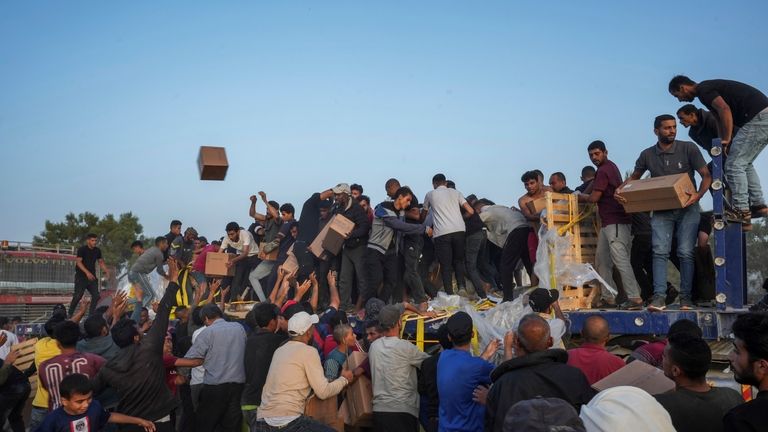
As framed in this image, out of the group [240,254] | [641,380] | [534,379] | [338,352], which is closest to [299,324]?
[338,352]

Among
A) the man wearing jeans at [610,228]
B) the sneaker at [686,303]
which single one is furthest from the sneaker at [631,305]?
the sneaker at [686,303]

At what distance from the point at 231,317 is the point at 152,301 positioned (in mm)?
4108

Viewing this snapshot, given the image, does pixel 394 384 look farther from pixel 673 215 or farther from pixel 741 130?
pixel 741 130

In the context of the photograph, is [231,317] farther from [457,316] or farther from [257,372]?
[457,316]

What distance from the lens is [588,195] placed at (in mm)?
8438

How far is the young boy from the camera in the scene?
5605 millimetres

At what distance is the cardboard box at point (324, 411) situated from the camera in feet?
21.9

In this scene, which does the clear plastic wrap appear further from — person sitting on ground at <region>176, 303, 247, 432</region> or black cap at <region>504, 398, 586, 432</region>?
black cap at <region>504, 398, 586, 432</region>

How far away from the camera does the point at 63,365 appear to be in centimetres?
702

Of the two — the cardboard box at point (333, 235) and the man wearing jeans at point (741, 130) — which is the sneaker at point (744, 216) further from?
the cardboard box at point (333, 235)

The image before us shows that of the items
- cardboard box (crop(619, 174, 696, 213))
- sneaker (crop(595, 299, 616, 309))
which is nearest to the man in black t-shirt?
sneaker (crop(595, 299, 616, 309))

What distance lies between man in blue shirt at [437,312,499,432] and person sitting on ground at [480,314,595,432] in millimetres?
985

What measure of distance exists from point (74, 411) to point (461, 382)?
114 inches

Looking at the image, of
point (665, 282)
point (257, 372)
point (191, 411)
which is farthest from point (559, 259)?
point (191, 411)
